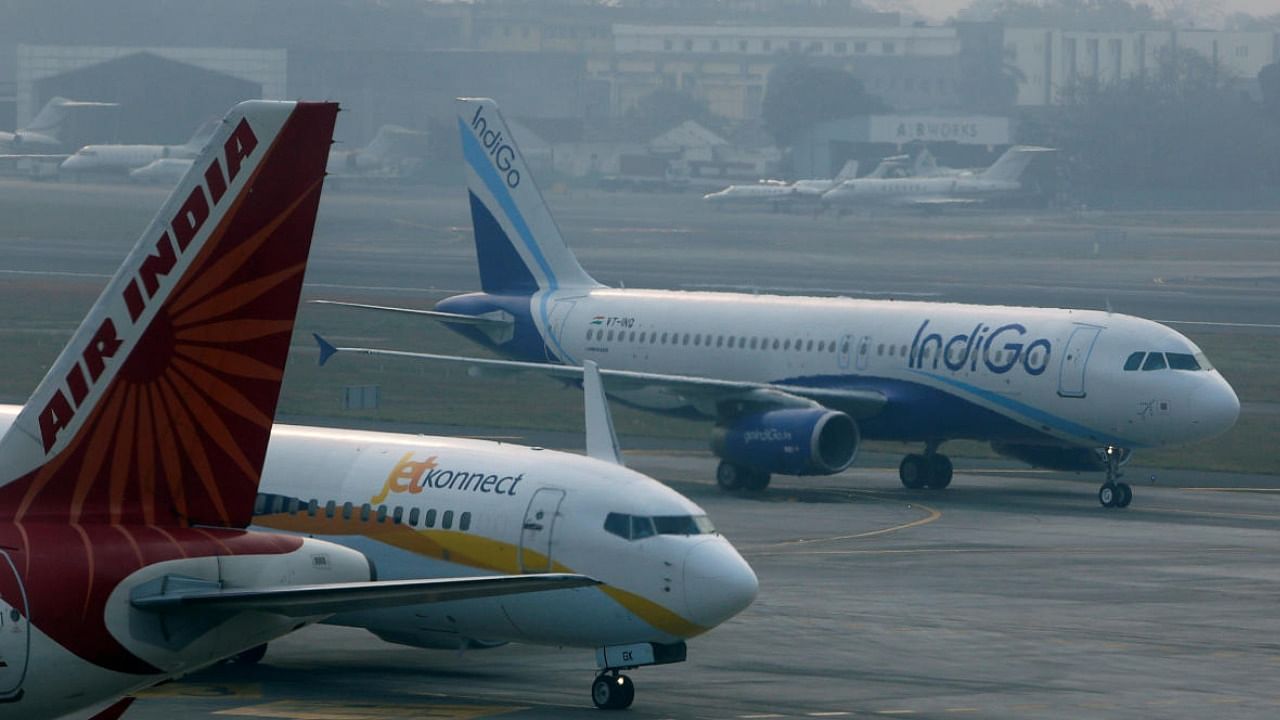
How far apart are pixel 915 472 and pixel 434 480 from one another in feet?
91.4

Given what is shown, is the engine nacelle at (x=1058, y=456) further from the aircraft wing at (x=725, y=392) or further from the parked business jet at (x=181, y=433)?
the parked business jet at (x=181, y=433)

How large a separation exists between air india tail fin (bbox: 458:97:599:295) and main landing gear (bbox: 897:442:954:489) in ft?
35.1

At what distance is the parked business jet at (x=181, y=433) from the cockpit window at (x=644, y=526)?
11173mm

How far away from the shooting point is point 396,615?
29156 mm

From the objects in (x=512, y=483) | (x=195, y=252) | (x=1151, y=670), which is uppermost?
(x=195, y=252)

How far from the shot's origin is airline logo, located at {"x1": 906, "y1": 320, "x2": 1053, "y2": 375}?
52.1 metres

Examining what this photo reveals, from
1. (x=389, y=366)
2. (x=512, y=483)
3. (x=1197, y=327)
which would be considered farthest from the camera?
(x=1197, y=327)

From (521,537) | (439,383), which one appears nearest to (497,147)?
(439,383)

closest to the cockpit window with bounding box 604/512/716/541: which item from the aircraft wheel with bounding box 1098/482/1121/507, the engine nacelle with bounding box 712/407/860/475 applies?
the engine nacelle with bounding box 712/407/860/475

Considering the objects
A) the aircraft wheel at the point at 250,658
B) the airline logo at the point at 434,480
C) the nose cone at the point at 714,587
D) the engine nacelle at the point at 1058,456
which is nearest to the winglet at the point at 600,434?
the airline logo at the point at 434,480

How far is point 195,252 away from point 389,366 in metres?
65.2

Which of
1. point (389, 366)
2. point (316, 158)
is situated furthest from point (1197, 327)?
point (316, 158)

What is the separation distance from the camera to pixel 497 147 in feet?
201

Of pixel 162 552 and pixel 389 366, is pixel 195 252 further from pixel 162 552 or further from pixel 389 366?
pixel 389 366
